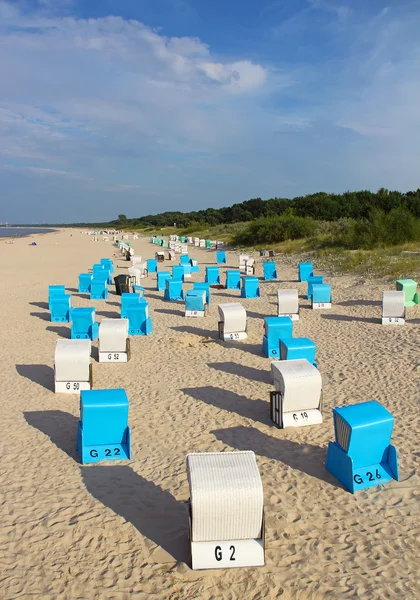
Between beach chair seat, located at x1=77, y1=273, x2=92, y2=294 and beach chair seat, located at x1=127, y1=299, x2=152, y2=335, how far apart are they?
7044 millimetres

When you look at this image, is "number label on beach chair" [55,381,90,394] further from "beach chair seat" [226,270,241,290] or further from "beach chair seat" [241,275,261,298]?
"beach chair seat" [226,270,241,290]

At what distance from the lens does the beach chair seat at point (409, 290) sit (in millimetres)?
14891

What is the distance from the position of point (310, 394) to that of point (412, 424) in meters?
1.55

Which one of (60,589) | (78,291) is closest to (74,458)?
(60,589)

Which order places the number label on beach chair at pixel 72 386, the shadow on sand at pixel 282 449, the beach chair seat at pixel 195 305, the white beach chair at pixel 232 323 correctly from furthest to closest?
the beach chair seat at pixel 195 305 → the white beach chair at pixel 232 323 → the number label on beach chair at pixel 72 386 → the shadow on sand at pixel 282 449

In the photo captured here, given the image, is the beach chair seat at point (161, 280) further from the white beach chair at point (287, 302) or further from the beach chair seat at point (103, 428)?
the beach chair seat at point (103, 428)

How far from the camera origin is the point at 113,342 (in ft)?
35.4

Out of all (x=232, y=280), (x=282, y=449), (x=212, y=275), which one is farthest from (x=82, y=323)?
(x=212, y=275)

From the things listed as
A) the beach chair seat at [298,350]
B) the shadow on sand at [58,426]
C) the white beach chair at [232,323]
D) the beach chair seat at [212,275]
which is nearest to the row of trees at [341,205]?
the beach chair seat at [212,275]

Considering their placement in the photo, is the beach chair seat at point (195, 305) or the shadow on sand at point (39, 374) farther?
the beach chair seat at point (195, 305)

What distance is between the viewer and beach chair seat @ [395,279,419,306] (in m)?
14.9

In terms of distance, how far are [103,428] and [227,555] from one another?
8.42 feet

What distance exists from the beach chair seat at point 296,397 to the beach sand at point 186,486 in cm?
18

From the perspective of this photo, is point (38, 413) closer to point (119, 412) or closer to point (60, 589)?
point (119, 412)
